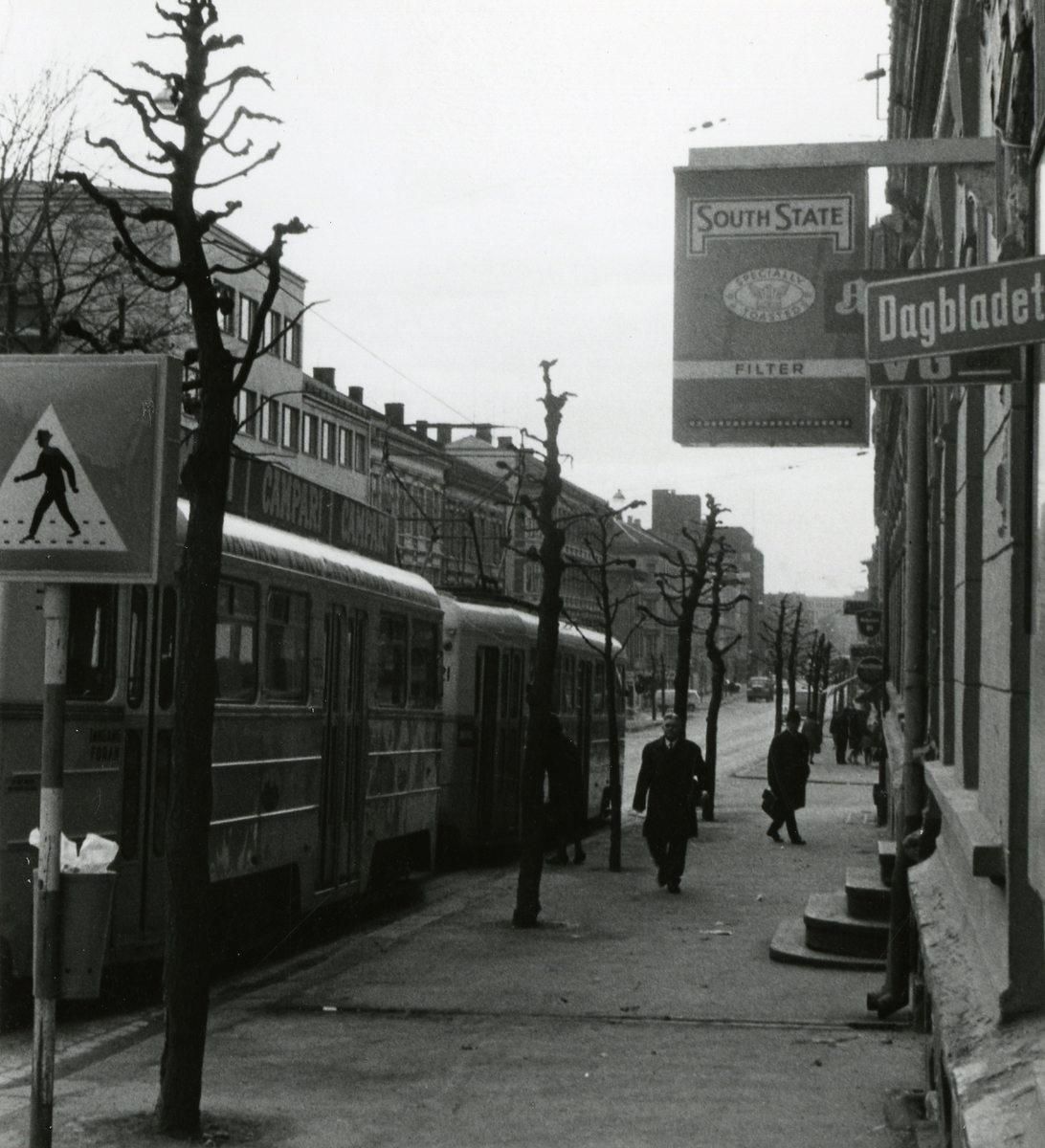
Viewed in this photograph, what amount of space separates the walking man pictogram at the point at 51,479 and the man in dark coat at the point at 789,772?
18.8 m

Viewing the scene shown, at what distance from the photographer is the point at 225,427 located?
8.54 m

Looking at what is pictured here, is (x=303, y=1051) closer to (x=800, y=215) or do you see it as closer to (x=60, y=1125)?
(x=60, y=1125)

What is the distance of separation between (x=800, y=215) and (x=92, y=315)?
27029 millimetres

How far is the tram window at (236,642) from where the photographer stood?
1245 cm

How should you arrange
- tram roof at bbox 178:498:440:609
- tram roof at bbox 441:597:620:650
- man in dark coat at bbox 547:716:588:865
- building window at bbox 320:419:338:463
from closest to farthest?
1. tram roof at bbox 178:498:440:609
2. man in dark coat at bbox 547:716:588:865
3. tram roof at bbox 441:597:620:650
4. building window at bbox 320:419:338:463

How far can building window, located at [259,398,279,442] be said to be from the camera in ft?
234

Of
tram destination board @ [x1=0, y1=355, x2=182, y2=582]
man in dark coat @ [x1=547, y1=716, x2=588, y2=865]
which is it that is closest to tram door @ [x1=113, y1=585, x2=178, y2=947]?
tram destination board @ [x1=0, y1=355, x2=182, y2=582]

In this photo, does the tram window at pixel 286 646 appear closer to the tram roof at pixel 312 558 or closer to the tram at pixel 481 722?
the tram roof at pixel 312 558

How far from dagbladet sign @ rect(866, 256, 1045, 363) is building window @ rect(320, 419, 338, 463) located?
73886 mm

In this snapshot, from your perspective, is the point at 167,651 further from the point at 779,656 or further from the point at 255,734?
the point at 779,656

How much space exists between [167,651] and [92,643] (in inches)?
19.1

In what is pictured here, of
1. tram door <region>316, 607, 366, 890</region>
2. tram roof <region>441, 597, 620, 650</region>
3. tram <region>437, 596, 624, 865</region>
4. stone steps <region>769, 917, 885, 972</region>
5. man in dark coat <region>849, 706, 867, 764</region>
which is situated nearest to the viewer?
stone steps <region>769, 917, 885, 972</region>

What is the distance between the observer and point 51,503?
6.78 m

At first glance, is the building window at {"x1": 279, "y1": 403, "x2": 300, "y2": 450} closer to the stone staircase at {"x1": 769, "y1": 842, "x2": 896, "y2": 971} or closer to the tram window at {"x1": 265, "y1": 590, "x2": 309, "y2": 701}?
the tram window at {"x1": 265, "y1": 590, "x2": 309, "y2": 701}
